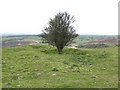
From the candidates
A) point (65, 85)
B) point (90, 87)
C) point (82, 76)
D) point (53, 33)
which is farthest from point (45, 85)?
point (53, 33)

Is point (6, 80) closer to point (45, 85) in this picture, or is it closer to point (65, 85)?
point (45, 85)

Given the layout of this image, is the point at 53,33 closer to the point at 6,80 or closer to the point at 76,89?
the point at 6,80

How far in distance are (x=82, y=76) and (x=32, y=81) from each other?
3.88m

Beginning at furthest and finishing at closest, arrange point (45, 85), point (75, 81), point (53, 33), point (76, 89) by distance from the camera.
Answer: point (53, 33) < point (75, 81) < point (45, 85) < point (76, 89)

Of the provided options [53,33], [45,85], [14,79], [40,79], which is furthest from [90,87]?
[53,33]

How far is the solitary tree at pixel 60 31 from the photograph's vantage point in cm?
4453

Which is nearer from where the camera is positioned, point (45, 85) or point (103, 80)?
point (45, 85)

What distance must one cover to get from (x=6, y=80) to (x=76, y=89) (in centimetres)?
546

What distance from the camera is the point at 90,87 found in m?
15.5

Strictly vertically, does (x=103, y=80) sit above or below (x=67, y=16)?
below

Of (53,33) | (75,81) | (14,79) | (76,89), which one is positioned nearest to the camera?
(76,89)

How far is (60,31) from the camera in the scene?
146 ft

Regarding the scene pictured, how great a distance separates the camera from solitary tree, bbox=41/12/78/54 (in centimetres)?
4453

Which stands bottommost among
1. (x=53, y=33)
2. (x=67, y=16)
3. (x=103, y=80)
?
(x=103, y=80)
